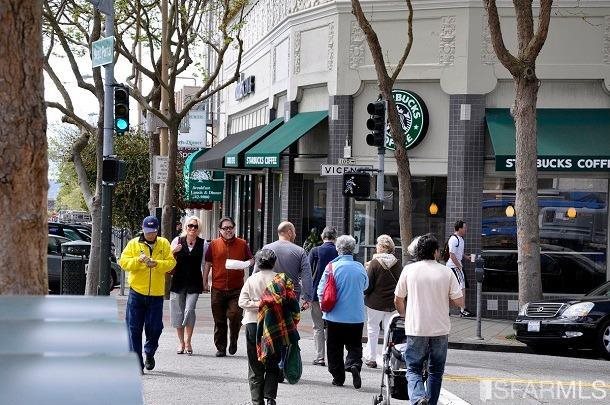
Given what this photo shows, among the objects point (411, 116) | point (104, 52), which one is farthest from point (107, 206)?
point (411, 116)

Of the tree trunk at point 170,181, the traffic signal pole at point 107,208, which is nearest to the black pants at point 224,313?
the traffic signal pole at point 107,208

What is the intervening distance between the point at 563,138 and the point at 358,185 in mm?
5298

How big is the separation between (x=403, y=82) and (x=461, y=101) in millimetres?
1566

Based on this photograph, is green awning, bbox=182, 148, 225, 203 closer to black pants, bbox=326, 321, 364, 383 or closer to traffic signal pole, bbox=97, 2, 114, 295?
traffic signal pole, bbox=97, 2, 114, 295

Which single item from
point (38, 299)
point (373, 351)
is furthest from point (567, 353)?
point (38, 299)

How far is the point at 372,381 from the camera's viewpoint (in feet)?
42.9

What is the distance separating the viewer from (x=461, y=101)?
23.0 meters

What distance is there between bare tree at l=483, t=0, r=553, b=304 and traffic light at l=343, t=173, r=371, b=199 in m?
2.61

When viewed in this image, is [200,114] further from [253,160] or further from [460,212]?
[460,212]

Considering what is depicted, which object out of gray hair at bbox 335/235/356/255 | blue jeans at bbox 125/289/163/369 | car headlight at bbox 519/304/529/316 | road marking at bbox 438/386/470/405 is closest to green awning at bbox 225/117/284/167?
car headlight at bbox 519/304/529/316

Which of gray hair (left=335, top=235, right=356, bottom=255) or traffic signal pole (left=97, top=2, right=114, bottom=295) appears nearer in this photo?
gray hair (left=335, top=235, right=356, bottom=255)

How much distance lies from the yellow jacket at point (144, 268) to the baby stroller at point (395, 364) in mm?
3519

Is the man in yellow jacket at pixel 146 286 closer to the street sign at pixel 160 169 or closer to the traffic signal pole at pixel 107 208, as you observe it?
the traffic signal pole at pixel 107 208

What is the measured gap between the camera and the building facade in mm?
22656
